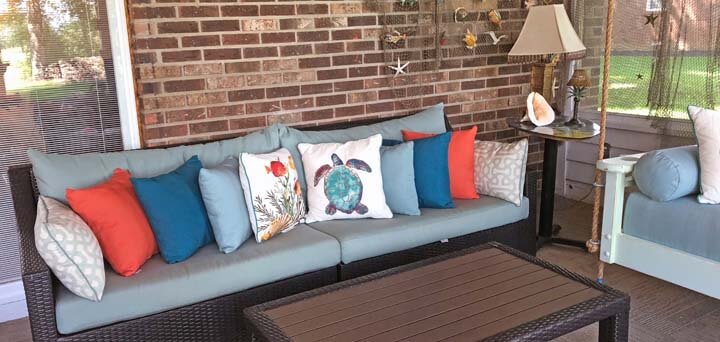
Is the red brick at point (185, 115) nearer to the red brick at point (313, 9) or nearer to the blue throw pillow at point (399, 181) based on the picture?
the red brick at point (313, 9)

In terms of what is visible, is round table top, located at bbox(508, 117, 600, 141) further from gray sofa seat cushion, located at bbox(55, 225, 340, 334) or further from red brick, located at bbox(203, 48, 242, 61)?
red brick, located at bbox(203, 48, 242, 61)

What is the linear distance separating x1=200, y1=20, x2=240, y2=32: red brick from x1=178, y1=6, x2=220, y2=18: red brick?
0.04 meters

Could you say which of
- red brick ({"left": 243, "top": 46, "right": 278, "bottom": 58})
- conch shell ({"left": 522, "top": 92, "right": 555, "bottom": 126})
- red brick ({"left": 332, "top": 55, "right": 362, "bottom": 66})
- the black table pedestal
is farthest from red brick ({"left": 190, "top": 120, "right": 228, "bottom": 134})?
the black table pedestal

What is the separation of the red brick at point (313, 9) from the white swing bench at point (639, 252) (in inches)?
64.2

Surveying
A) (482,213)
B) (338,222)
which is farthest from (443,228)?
(338,222)

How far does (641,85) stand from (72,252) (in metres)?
3.32

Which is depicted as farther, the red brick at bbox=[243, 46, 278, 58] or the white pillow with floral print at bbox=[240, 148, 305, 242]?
the red brick at bbox=[243, 46, 278, 58]

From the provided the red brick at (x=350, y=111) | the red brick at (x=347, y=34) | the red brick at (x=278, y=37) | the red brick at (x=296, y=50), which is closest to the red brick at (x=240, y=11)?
the red brick at (x=278, y=37)

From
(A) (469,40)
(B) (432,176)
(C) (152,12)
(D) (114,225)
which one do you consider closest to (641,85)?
(A) (469,40)

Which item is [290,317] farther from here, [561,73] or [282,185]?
[561,73]

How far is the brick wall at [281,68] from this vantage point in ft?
9.55

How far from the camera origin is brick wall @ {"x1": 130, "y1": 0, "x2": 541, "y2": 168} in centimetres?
291

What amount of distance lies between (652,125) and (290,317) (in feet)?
9.17

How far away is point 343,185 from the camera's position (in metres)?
2.74
